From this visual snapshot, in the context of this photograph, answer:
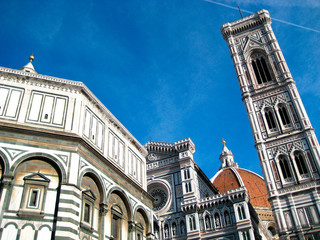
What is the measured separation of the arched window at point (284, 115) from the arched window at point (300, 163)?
4005 mm

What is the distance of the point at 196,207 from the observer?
1236 inches

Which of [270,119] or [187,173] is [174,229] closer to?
[187,173]

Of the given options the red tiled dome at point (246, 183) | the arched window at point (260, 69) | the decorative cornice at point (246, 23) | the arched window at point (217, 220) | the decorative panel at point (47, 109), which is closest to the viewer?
the decorative panel at point (47, 109)

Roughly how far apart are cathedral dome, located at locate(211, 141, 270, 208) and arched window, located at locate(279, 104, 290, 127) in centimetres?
3013

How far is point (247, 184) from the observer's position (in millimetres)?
73000

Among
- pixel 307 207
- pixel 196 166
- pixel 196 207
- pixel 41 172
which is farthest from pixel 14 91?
pixel 307 207

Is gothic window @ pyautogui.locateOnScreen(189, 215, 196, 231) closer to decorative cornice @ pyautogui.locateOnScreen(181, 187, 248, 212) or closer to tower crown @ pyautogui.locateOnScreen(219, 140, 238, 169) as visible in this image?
decorative cornice @ pyautogui.locateOnScreen(181, 187, 248, 212)

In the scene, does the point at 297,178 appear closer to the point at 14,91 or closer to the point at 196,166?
the point at 196,166

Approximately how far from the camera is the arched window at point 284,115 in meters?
36.0

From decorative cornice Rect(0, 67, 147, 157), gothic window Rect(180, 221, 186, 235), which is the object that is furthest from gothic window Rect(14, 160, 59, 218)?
gothic window Rect(180, 221, 186, 235)

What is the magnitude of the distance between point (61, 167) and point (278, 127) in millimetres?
29503

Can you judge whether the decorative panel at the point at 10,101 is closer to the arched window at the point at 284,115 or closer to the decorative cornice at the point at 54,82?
the decorative cornice at the point at 54,82

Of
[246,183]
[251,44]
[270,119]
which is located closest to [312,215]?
[270,119]

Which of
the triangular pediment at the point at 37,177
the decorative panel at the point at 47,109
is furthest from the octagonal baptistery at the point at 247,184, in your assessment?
the triangular pediment at the point at 37,177
